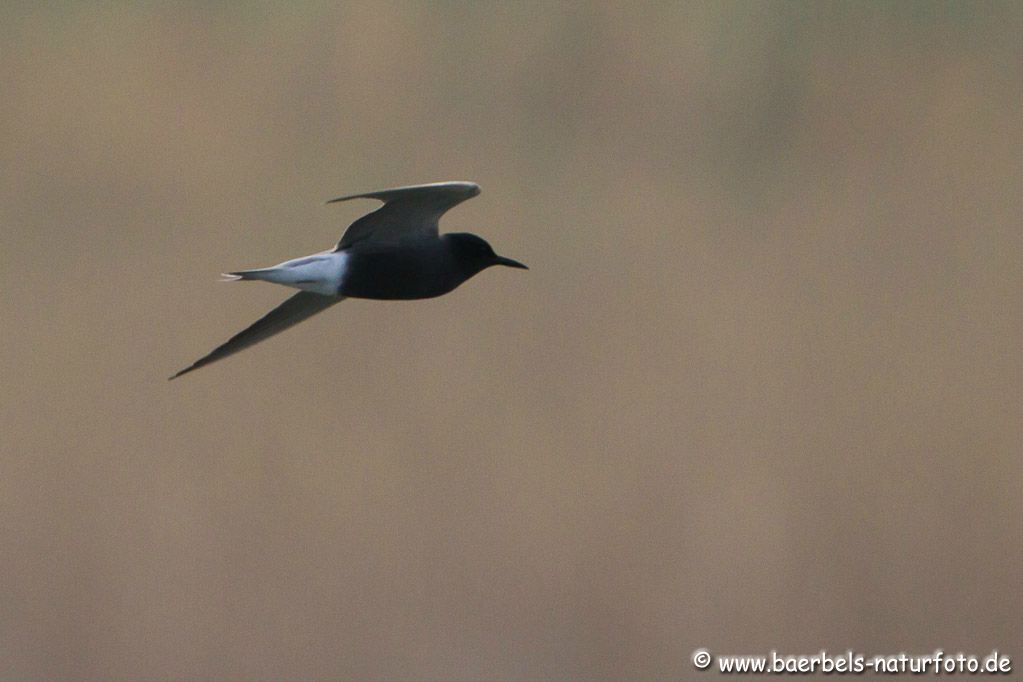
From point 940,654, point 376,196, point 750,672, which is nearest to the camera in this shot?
point 376,196

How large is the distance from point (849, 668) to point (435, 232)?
4047 mm

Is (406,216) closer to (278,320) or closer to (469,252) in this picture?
(469,252)

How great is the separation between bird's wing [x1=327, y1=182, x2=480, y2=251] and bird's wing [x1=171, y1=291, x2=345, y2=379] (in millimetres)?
324

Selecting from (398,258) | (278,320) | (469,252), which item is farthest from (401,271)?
(278,320)

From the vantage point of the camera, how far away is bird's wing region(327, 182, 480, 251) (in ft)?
9.84

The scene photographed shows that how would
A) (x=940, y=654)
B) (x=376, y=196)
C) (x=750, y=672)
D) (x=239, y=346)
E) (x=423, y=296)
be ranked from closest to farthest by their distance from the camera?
(x=376, y=196)
(x=423, y=296)
(x=239, y=346)
(x=750, y=672)
(x=940, y=654)

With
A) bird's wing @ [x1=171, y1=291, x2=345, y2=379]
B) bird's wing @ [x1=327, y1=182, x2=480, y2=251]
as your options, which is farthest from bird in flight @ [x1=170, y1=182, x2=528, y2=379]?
bird's wing @ [x1=171, y1=291, x2=345, y2=379]

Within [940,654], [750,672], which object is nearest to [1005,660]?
[940,654]

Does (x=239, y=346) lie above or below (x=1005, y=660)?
above

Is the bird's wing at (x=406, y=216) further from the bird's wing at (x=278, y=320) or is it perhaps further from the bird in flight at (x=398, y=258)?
the bird's wing at (x=278, y=320)

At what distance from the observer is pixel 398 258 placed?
307 cm

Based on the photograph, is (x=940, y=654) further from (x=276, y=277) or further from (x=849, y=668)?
(x=276, y=277)

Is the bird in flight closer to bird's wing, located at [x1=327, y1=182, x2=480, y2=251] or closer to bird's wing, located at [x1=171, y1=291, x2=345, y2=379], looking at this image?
bird's wing, located at [x1=327, y1=182, x2=480, y2=251]

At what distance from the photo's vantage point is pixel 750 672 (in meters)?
6.40
